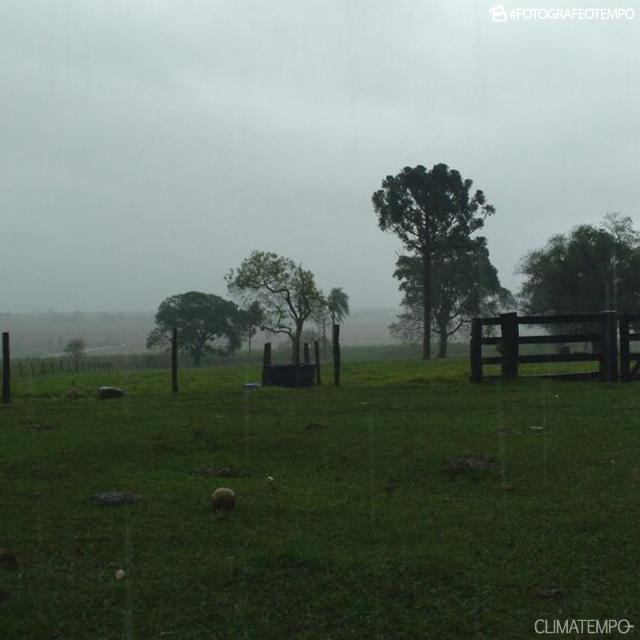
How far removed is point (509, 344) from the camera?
57.0ft

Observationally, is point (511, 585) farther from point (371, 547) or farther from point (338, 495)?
point (338, 495)

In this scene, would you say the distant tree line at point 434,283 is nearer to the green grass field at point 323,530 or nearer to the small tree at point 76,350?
the small tree at point 76,350

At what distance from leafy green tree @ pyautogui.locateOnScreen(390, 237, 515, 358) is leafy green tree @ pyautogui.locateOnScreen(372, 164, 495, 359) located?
2033 mm

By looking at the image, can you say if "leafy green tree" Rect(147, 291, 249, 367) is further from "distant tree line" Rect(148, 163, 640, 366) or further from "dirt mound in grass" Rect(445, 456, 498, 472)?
"dirt mound in grass" Rect(445, 456, 498, 472)

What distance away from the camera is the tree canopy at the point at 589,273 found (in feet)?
163

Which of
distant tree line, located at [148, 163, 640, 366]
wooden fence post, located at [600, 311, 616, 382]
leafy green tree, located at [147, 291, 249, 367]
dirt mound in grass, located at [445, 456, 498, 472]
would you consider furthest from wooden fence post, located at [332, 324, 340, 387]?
leafy green tree, located at [147, 291, 249, 367]

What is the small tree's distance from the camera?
4428 centimetres

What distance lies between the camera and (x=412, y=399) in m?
14.0

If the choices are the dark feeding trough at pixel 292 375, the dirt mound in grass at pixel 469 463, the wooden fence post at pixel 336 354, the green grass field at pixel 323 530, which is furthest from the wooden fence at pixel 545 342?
the dirt mound in grass at pixel 469 463

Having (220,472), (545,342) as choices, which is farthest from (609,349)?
(220,472)

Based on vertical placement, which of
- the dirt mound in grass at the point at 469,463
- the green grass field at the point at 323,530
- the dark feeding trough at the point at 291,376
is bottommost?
the green grass field at the point at 323,530

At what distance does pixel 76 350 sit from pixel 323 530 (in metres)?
43.1

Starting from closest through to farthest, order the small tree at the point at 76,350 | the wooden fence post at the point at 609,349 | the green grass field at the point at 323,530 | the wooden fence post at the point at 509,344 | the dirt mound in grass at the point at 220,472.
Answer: the green grass field at the point at 323,530 → the dirt mound in grass at the point at 220,472 → the wooden fence post at the point at 609,349 → the wooden fence post at the point at 509,344 → the small tree at the point at 76,350

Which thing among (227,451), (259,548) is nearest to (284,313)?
(227,451)
